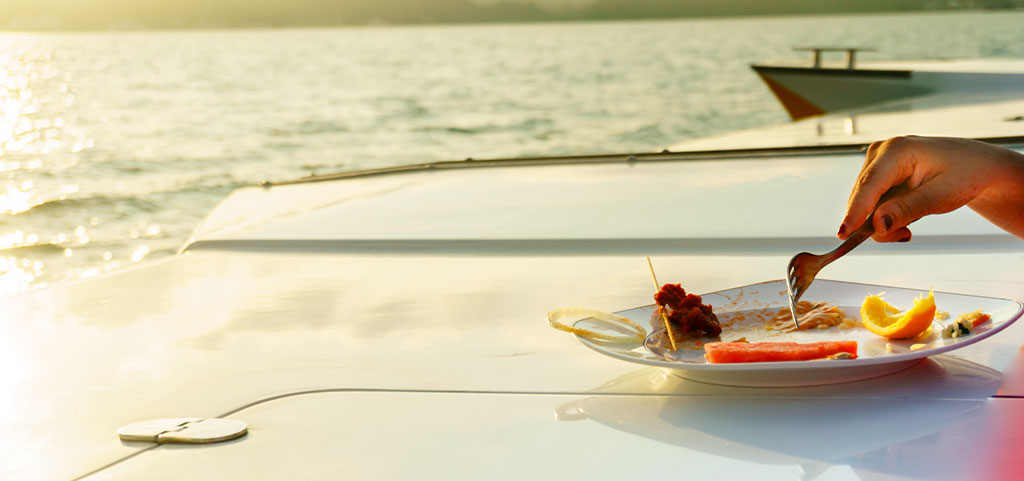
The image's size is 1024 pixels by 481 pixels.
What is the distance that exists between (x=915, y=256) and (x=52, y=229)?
20.9ft

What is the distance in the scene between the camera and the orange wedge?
843 millimetres

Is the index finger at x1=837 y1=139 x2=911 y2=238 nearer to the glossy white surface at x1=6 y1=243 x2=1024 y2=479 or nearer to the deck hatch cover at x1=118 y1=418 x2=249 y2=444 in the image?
the glossy white surface at x1=6 y1=243 x2=1024 y2=479

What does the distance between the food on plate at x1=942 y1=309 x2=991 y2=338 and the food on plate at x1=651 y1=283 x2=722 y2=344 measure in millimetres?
184

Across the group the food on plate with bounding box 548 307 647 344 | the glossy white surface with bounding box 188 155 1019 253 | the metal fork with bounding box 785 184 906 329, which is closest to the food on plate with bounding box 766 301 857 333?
the metal fork with bounding box 785 184 906 329

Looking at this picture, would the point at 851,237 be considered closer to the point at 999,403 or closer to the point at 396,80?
the point at 999,403

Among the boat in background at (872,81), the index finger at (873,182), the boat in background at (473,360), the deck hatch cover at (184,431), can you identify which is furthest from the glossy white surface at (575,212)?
the boat in background at (872,81)

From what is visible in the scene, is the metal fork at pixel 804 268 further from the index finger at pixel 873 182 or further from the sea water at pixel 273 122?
the sea water at pixel 273 122

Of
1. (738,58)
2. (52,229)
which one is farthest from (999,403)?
(738,58)

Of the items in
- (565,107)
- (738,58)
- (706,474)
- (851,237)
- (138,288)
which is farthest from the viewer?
(738,58)

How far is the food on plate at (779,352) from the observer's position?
800mm

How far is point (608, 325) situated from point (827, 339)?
19 cm

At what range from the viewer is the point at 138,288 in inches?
56.5

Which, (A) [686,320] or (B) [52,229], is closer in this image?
(A) [686,320]

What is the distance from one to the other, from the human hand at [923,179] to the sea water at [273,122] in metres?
1.15
